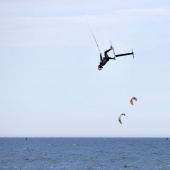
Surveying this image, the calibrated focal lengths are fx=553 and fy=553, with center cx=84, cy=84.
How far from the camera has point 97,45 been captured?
106ft
